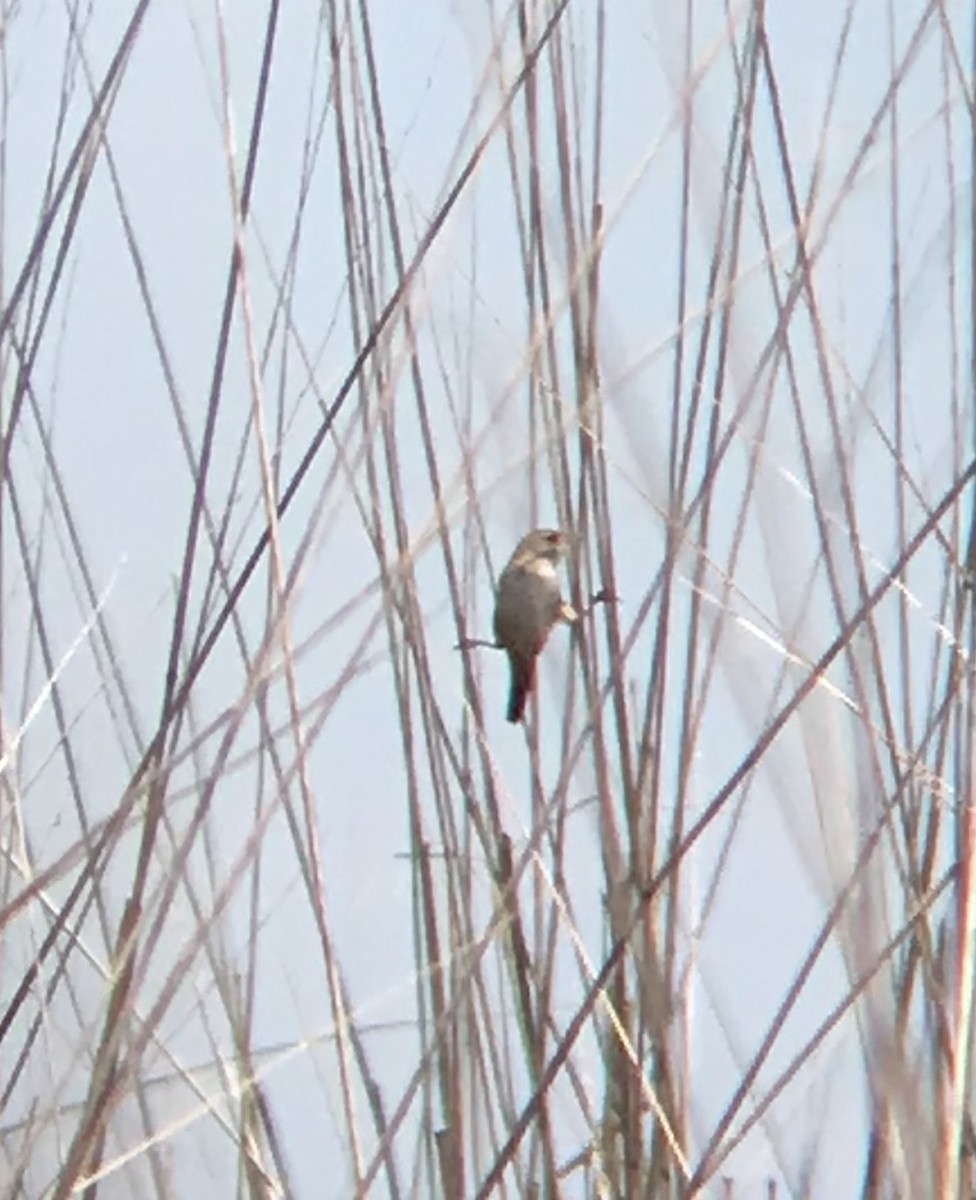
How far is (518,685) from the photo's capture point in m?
1.38

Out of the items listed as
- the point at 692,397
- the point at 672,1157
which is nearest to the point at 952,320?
the point at 692,397

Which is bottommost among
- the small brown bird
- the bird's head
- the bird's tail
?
the bird's tail

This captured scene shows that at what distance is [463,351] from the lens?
1.03m

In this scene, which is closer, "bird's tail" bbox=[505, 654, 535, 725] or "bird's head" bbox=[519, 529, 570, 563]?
"bird's head" bbox=[519, 529, 570, 563]

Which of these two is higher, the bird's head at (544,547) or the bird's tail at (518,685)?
the bird's head at (544,547)

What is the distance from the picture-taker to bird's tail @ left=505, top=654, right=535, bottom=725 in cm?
128

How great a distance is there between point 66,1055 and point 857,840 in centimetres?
46

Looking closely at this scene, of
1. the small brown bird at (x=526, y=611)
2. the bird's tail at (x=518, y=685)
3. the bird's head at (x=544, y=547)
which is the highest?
the bird's head at (x=544, y=547)

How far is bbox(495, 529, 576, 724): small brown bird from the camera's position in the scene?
48.1 inches

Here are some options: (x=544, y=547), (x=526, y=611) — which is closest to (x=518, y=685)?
(x=526, y=611)

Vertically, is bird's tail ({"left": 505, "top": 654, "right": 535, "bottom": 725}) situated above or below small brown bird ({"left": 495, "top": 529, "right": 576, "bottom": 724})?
below

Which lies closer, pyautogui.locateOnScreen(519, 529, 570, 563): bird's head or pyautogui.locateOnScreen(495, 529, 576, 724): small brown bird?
pyautogui.locateOnScreen(519, 529, 570, 563): bird's head

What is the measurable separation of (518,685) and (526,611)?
5cm

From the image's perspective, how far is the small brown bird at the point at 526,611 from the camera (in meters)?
1.22
